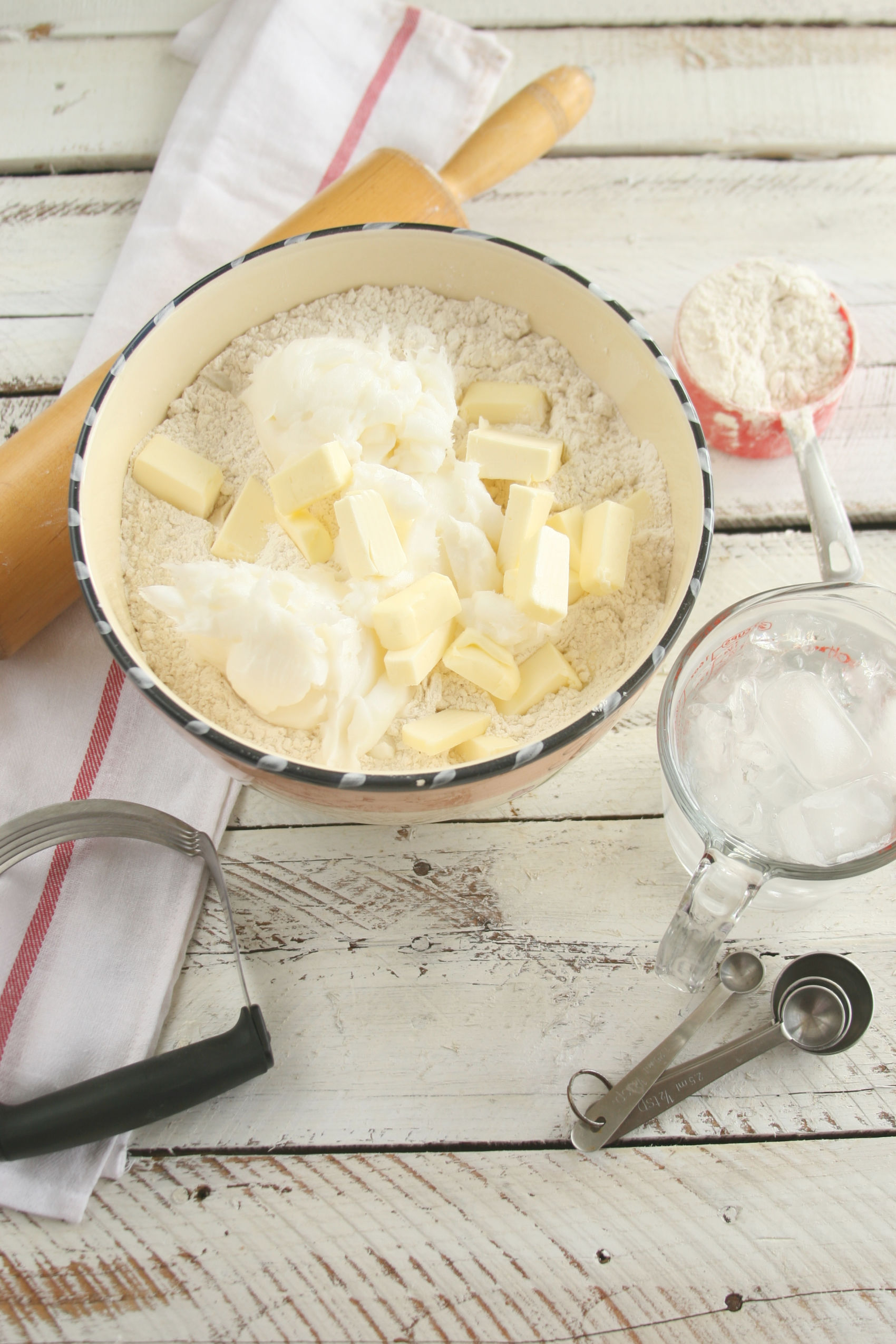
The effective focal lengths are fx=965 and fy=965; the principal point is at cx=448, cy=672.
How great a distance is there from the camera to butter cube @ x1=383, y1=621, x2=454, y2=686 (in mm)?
798

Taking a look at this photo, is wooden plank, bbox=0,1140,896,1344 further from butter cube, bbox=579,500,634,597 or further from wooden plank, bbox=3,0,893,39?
wooden plank, bbox=3,0,893,39

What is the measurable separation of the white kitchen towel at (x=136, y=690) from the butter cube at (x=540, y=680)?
0.87 feet

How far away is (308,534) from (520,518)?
19 centimetres

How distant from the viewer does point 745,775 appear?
34.6 inches

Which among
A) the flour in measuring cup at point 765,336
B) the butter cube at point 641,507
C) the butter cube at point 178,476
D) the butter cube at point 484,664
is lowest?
the butter cube at point 484,664

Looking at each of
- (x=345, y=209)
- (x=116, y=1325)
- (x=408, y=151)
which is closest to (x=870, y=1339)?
(x=116, y=1325)

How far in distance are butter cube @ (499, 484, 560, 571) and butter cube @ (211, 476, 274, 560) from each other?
0.71ft

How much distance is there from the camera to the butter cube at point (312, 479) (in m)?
0.83

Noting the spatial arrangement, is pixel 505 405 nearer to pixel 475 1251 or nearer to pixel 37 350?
pixel 37 350

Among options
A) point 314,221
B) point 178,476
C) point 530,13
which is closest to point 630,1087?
point 178,476

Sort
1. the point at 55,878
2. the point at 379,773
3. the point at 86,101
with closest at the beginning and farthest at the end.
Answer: the point at 379,773 < the point at 55,878 < the point at 86,101

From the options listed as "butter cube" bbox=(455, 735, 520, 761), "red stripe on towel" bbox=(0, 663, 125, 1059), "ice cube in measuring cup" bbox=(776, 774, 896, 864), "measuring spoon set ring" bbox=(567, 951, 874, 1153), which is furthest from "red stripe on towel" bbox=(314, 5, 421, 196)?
"measuring spoon set ring" bbox=(567, 951, 874, 1153)

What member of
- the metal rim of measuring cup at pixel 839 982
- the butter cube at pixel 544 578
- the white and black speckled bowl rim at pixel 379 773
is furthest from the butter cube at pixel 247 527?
the metal rim of measuring cup at pixel 839 982

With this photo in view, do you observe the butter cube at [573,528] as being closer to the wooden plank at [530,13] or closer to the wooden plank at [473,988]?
the wooden plank at [473,988]
